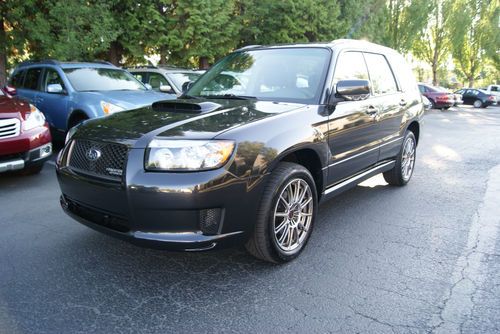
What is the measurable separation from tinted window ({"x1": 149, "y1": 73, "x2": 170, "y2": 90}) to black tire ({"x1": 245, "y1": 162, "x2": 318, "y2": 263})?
699 cm

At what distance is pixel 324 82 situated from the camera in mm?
3850

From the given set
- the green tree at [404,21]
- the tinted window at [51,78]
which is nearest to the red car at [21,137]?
the tinted window at [51,78]

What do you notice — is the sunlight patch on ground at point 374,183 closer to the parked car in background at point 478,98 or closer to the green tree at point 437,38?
the parked car in background at point 478,98

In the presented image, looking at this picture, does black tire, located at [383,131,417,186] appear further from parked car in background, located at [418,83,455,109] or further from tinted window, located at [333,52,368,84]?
parked car in background, located at [418,83,455,109]

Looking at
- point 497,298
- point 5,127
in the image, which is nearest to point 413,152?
point 497,298

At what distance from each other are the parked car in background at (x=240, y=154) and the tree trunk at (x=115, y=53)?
39.5 feet

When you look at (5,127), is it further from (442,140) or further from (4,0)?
(442,140)

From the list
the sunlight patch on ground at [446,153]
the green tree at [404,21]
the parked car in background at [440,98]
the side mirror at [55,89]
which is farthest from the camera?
the green tree at [404,21]

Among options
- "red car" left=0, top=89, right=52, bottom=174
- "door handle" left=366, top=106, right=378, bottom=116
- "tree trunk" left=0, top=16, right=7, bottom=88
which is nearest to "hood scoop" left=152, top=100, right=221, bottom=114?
"door handle" left=366, top=106, right=378, bottom=116

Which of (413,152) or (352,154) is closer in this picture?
(352,154)

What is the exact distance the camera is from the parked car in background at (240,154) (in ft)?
9.21

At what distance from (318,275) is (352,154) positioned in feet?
4.62

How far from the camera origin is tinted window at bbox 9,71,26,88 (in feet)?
29.9

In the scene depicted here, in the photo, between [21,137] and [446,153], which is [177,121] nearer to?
[21,137]
